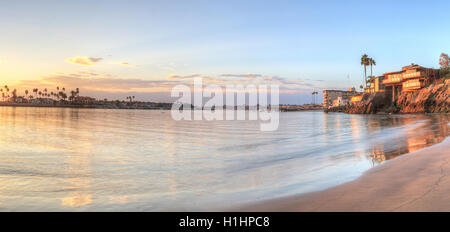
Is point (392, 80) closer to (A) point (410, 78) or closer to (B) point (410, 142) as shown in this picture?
(A) point (410, 78)

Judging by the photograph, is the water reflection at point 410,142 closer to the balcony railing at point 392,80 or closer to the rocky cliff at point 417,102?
the rocky cliff at point 417,102

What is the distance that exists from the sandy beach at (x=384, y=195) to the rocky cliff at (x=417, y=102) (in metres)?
77.4

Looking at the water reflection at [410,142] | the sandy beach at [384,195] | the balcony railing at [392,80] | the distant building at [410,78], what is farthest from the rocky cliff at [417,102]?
the sandy beach at [384,195]

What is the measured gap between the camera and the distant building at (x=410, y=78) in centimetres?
7638

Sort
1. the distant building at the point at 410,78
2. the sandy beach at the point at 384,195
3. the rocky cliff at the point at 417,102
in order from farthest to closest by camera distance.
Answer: the distant building at the point at 410,78
the rocky cliff at the point at 417,102
the sandy beach at the point at 384,195

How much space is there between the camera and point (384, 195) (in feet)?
17.3

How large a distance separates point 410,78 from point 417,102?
395 inches

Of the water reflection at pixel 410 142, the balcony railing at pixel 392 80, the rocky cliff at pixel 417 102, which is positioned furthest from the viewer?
the balcony railing at pixel 392 80

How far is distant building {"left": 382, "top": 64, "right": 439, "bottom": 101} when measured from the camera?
7638cm

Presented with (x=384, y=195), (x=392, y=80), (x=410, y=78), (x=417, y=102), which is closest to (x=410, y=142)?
(x=384, y=195)

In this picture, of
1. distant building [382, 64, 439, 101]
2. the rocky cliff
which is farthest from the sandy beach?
distant building [382, 64, 439, 101]

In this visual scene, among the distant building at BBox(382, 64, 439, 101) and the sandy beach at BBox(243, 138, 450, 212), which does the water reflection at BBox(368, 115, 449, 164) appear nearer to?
the sandy beach at BBox(243, 138, 450, 212)

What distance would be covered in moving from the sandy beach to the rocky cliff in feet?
254
